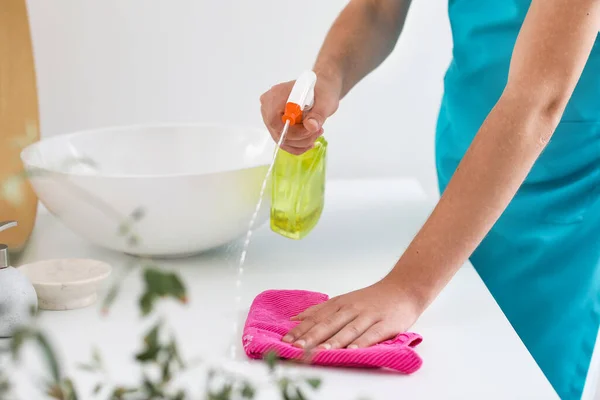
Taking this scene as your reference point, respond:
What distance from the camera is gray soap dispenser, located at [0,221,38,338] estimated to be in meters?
0.88

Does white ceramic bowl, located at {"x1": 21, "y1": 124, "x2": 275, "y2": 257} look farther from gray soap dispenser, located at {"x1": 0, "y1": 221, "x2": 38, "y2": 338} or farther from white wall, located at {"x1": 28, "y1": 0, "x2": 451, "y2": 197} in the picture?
white wall, located at {"x1": 28, "y1": 0, "x2": 451, "y2": 197}

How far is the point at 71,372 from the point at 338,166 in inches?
45.2

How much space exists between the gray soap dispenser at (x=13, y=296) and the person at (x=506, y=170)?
303mm

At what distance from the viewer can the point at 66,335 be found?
3.00ft

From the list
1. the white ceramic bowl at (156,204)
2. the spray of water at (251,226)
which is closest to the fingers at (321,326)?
the spray of water at (251,226)

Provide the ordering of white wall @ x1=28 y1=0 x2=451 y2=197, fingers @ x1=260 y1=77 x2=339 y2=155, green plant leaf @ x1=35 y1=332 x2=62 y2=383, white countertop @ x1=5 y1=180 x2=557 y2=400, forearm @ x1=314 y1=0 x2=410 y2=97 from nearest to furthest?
green plant leaf @ x1=35 y1=332 x2=62 y2=383
white countertop @ x1=5 y1=180 x2=557 y2=400
fingers @ x1=260 y1=77 x2=339 y2=155
forearm @ x1=314 y1=0 x2=410 y2=97
white wall @ x1=28 y1=0 x2=451 y2=197

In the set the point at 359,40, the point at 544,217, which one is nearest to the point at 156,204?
the point at 359,40

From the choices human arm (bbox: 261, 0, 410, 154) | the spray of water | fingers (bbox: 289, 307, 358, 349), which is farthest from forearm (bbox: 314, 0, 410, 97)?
fingers (bbox: 289, 307, 358, 349)

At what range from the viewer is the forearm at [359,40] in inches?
52.1

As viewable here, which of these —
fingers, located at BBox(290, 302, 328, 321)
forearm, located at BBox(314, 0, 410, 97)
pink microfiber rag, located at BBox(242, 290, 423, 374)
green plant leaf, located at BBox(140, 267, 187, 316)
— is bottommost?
pink microfiber rag, located at BBox(242, 290, 423, 374)

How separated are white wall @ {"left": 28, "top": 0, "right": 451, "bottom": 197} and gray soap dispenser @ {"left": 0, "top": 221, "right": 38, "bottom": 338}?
0.93 meters

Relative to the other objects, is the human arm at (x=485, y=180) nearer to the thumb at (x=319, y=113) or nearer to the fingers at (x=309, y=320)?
the fingers at (x=309, y=320)

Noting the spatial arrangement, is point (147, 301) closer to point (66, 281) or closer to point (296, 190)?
point (66, 281)

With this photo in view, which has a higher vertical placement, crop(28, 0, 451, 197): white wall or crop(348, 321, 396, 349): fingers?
crop(28, 0, 451, 197): white wall
